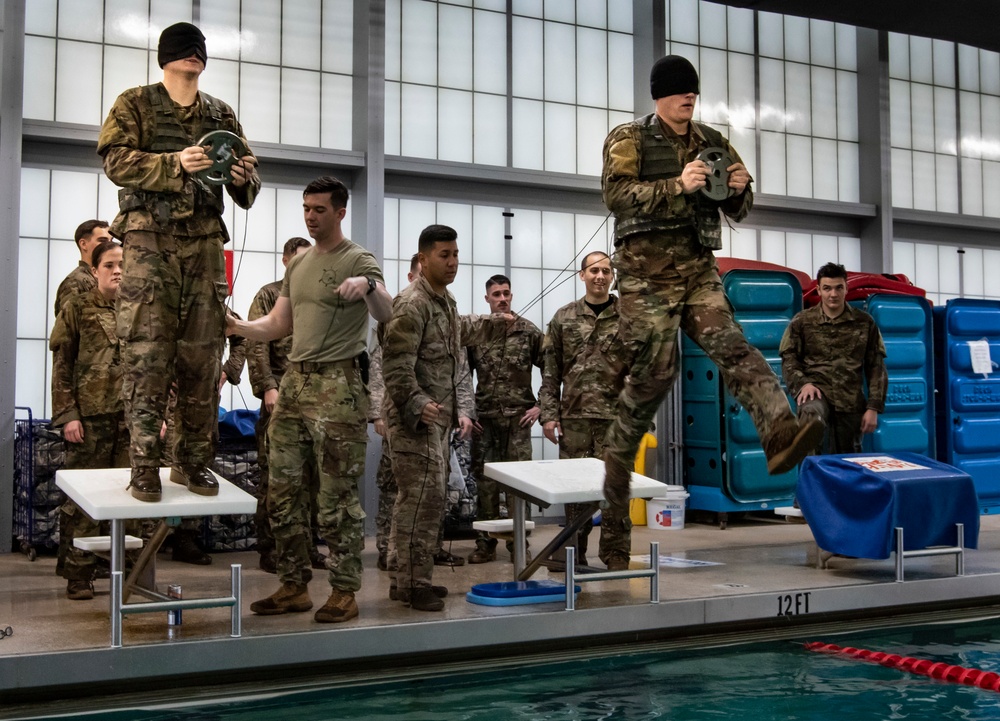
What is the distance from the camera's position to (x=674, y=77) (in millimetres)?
4371

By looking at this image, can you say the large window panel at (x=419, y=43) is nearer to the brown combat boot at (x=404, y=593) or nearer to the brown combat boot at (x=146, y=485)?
the brown combat boot at (x=404, y=593)

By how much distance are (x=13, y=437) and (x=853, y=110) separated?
8.37 metres

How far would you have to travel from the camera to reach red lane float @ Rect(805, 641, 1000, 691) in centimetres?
471

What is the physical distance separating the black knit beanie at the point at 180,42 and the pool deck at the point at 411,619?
2.37 metres

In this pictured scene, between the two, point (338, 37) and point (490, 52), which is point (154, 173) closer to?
point (338, 37)

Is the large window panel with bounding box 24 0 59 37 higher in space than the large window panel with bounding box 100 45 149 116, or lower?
higher

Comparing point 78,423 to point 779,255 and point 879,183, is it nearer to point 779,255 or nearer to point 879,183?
point 779,255

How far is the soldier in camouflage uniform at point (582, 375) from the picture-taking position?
6.70m

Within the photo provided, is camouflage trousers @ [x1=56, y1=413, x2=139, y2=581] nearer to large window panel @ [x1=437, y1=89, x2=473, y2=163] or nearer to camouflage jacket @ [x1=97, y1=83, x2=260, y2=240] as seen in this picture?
camouflage jacket @ [x1=97, y1=83, x2=260, y2=240]

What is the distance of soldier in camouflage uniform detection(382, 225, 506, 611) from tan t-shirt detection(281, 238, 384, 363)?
300 mm

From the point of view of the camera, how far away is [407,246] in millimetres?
9016

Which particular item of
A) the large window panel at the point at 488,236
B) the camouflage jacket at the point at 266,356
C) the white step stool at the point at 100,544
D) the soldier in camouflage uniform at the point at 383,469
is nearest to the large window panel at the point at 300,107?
the large window panel at the point at 488,236

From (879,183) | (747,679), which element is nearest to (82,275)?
(747,679)

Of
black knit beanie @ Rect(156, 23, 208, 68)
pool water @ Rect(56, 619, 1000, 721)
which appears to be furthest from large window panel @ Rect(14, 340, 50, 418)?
pool water @ Rect(56, 619, 1000, 721)
